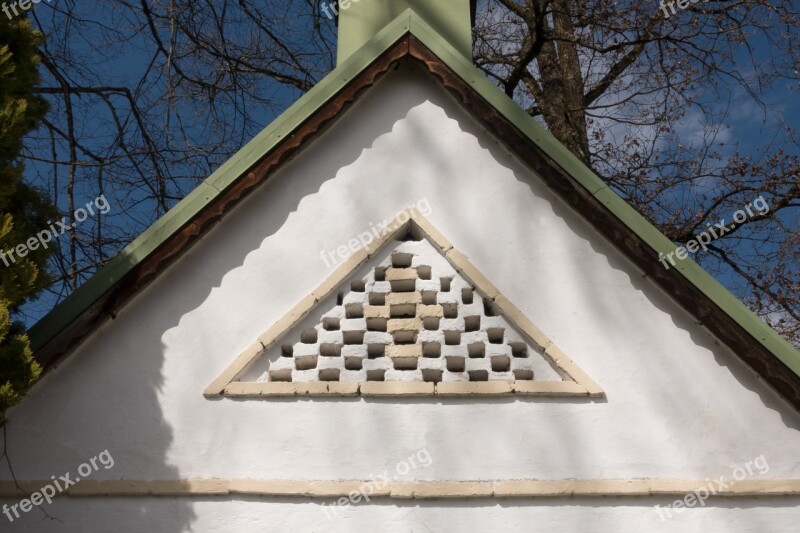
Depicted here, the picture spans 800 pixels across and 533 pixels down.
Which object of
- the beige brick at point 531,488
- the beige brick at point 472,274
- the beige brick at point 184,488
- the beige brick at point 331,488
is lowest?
the beige brick at point 184,488

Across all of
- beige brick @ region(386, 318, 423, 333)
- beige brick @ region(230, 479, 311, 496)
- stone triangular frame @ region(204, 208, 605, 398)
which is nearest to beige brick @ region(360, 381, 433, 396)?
stone triangular frame @ region(204, 208, 605, 398)

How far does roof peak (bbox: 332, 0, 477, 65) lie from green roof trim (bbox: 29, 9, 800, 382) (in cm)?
244

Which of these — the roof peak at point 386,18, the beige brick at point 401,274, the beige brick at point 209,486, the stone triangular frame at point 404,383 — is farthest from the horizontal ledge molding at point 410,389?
the roof peak at point 386,18

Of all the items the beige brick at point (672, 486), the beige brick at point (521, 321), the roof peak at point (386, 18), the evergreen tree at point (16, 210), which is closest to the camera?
the evergreen tree at point (16, 210)

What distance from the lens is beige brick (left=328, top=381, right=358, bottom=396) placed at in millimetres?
5535

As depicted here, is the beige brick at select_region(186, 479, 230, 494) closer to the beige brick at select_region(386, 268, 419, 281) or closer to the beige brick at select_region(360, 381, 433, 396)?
the beige brick at select_region(360, 381, 433, 396)

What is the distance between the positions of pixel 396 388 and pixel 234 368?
0.99 m

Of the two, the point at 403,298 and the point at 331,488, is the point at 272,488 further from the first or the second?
the point at 403,298

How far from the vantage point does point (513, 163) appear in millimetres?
6207

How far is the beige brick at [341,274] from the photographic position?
19.1 ft

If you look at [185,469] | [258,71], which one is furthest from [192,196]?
[258,71]

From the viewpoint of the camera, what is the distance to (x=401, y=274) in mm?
5988

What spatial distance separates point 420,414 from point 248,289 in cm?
135

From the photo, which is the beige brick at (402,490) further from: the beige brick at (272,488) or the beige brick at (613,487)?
the beige brick at (613,487)
